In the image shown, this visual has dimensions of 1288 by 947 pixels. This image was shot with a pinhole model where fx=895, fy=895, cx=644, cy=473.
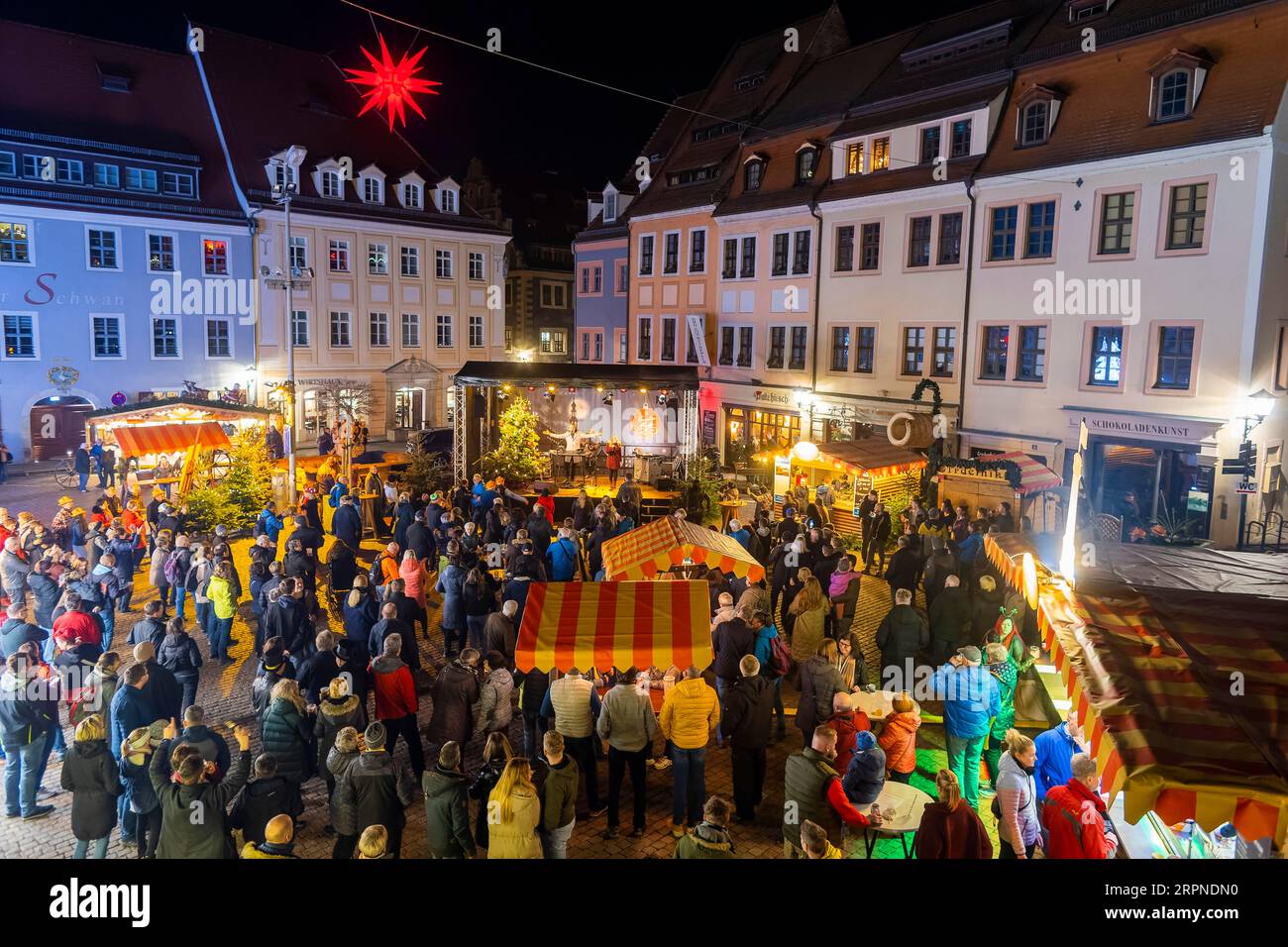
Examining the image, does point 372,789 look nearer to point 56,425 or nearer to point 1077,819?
point 1077,819

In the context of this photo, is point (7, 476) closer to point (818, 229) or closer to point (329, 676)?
point (329, 676)

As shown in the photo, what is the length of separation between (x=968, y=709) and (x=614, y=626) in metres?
3.34

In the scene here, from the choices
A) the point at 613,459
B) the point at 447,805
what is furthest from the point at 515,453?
the point at 447,805

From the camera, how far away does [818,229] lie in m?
26.5

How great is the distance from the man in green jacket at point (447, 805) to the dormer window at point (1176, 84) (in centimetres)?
1951

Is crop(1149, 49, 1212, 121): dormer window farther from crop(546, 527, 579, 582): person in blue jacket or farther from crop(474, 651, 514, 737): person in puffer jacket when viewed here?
crop(474, 651, 514, 737): person in puffer jacket

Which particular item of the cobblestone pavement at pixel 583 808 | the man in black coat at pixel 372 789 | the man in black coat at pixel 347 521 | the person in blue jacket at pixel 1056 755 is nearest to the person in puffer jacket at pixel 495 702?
the cobblestone pavement at pixel 583 808

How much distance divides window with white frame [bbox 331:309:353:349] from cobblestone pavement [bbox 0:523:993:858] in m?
23.4

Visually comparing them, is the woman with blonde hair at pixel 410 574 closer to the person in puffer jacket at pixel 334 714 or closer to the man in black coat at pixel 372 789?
the person in puffer jacket at pixel 334 714

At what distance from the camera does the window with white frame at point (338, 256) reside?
33219 millimetres

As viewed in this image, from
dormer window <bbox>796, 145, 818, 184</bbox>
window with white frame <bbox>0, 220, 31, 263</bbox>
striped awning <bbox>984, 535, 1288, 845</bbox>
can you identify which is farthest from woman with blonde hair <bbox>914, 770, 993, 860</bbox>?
window with white frame <bbox>0, 220, 31, 263</bbox>

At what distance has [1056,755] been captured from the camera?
6.95 m

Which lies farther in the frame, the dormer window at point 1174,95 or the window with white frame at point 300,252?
the window with white frame at point 300,252
